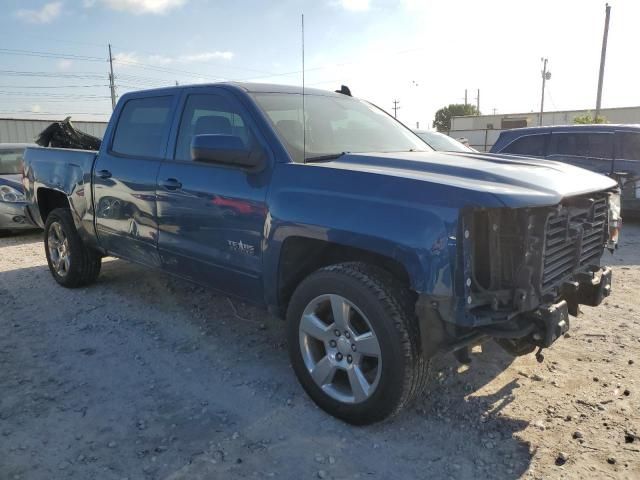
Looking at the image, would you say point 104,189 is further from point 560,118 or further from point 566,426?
point 560,118

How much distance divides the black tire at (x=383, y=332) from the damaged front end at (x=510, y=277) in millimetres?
162

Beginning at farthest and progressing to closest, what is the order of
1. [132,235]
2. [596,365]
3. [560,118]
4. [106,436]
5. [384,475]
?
1. [560,118]
2. [132,235]
3. [596,365]
4. [106,436]
5. [384,475]

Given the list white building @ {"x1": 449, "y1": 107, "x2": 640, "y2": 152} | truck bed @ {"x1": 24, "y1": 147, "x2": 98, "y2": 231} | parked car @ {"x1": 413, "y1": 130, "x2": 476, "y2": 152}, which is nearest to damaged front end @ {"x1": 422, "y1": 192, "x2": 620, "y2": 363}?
truck bed @ {"x1": 24, "y1": 147, "x2": 98, "y2": 231}

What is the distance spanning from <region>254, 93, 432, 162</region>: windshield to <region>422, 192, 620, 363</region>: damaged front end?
124 centimetres

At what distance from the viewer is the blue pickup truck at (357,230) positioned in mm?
2590

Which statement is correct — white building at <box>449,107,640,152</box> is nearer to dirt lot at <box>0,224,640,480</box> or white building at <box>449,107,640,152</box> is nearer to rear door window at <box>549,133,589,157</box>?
rear door window at <box>549,133,589,157</box>

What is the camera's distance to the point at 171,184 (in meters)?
3.86

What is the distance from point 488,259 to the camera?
8.66 feet

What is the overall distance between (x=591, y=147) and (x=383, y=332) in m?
7.12

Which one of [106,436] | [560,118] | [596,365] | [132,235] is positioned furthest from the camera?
[560,118]

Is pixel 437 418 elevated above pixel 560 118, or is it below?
A: below

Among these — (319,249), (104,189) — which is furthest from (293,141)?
(104,189)

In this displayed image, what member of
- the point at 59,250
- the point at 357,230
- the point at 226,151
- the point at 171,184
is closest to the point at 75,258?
the point at 59,250

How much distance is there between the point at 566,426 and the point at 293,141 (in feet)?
7.53
